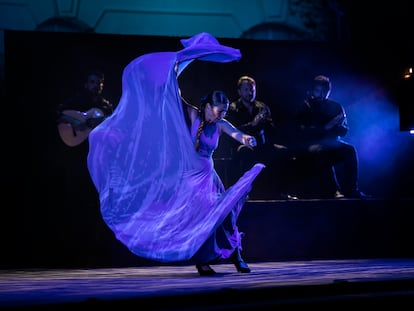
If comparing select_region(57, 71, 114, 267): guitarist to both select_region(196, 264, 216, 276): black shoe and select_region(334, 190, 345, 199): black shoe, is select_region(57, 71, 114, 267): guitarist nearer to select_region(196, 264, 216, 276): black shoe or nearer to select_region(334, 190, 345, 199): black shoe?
select_region(196, 264, 216, 276): black shoe

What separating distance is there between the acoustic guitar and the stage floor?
1.89 meters

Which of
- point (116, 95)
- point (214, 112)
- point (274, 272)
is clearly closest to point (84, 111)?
point (116, 95)

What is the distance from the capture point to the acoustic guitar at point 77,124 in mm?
8297

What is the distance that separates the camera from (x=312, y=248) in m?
8.07

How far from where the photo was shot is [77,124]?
8.38m

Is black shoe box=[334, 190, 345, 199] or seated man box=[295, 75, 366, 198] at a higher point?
seated man box=[295, 75, 366, 198]

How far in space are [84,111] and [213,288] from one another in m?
3.99

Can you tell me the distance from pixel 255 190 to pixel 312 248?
126 centimetres

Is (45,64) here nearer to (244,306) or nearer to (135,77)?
(135,77)

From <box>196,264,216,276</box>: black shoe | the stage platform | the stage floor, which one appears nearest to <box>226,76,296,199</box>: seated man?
the stage platform

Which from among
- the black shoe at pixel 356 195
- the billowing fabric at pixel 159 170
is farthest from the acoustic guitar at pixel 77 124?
the black shoe at pixel 356 195

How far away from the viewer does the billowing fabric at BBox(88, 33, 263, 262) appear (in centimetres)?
614

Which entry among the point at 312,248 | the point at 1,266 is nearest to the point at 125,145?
the point at 1,266

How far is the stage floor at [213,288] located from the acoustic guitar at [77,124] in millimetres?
1888
